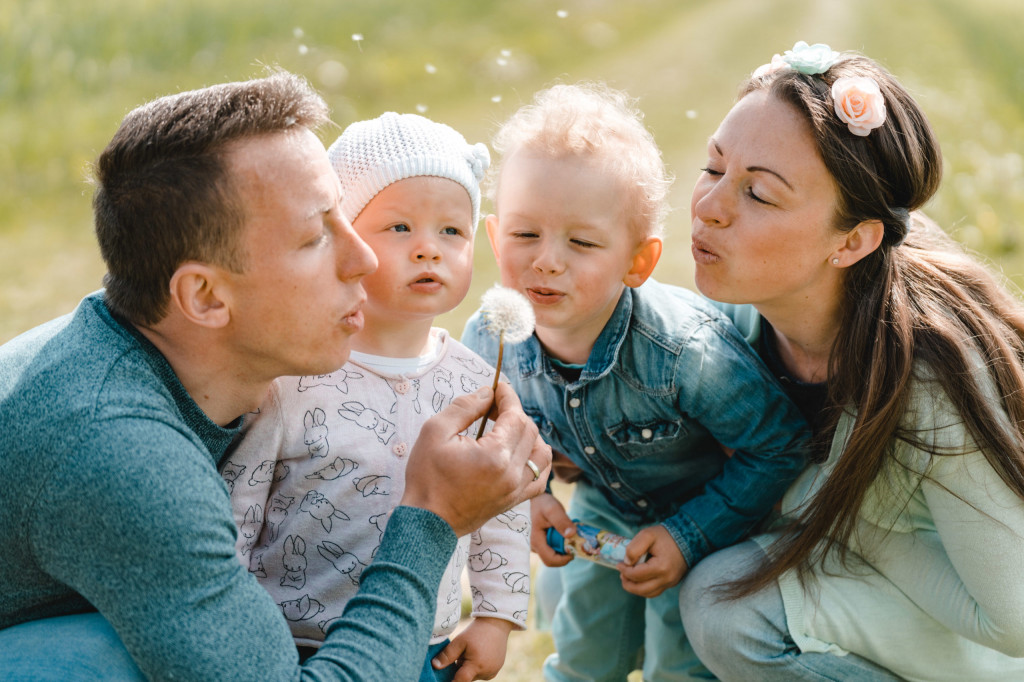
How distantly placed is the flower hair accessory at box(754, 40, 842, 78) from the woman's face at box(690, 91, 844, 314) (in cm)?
13

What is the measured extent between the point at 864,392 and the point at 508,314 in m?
1.06

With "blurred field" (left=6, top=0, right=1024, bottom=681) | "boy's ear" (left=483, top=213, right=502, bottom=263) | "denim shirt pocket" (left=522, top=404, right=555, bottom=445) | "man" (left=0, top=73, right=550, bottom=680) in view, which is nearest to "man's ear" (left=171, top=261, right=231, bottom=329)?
"man" (left=0, top=73, right=550, bottom=680)

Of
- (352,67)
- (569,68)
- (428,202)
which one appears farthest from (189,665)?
(569,68)

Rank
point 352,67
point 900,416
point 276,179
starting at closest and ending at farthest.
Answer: point 276,179, point 900,416, point 352,67

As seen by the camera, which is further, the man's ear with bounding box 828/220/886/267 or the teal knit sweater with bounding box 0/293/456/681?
the man's ear with bounding box 828/220/886/267

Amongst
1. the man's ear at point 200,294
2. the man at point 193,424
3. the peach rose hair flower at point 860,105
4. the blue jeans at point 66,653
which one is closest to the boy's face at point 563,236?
the man at point 193,424

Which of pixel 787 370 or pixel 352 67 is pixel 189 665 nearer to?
pixel 787 370

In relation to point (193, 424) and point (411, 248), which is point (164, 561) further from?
point (411, 248)

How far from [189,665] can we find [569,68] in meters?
9.36

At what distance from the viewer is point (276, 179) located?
203 centimetres

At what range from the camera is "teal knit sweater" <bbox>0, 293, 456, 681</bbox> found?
1749 millimetres

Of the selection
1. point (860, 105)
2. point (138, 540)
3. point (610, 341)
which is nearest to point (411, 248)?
point (610, 341)

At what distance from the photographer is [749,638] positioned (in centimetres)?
274

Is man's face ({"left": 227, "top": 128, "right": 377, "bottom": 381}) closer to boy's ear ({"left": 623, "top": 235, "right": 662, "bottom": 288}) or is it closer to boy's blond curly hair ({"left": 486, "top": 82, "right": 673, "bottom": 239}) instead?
boy's blond curly hair ({"left": 486, "top": 82, "right": 673, "bottom": 239})
